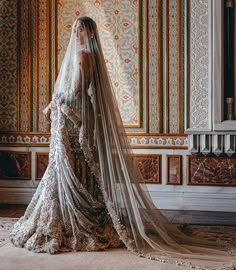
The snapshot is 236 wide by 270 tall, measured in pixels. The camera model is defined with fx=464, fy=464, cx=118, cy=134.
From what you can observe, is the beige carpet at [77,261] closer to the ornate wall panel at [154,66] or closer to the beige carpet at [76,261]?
the beige carpet at [76,261]

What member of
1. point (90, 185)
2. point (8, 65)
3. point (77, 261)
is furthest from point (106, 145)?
point (8, 65)

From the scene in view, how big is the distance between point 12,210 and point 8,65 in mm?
1506

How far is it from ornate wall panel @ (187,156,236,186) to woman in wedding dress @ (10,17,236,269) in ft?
4.32

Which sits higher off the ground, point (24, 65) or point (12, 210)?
point (24, 65)

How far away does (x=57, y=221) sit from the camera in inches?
123

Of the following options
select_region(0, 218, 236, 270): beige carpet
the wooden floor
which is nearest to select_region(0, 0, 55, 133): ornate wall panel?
the wooden floor

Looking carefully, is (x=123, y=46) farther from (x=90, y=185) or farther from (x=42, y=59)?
(x=90, y=185)

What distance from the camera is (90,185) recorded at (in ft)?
10.8

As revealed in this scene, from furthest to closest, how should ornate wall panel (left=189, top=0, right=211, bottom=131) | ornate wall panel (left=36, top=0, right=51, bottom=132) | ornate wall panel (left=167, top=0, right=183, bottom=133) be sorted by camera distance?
ornate wall panel (left=36, top=0, right=51, bottom=132), ornate wall panel (left=167, top=0, right=183, bottom=133), ornate wall panel (left=189, top=0, right=211, bottom=131)

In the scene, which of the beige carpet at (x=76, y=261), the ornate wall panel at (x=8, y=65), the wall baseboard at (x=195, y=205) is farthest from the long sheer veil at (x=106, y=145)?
the ornate wall panel at (x=8, y=65)

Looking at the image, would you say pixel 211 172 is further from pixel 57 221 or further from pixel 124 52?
pixel 57 221

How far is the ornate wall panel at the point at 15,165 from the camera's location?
4.88 metres

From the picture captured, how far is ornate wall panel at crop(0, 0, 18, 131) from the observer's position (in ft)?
15.8

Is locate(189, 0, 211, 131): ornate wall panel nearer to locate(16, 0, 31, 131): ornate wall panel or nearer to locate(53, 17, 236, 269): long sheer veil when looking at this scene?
locate(53, 17, 236, 269): long sheer veil
